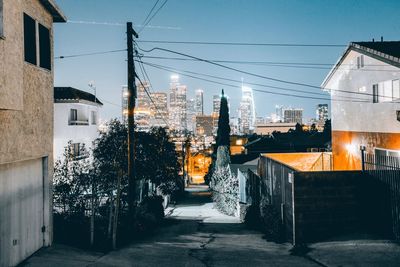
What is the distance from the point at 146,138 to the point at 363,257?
1808 centimetres

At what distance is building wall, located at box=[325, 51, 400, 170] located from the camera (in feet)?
57.6

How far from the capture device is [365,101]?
1961 centimetres

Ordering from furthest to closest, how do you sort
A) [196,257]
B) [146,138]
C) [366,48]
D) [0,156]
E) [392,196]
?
1. [146,138]
2. [366,48]
3. [392,196]
4. [196,257]
5. [0,156]

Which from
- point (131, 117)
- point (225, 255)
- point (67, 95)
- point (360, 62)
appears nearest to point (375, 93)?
point (360, 62)

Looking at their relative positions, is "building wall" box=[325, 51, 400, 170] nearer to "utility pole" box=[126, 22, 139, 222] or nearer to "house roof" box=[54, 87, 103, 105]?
"utility pole" box=[126, 22, 139, 222]

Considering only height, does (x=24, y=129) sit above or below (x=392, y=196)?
above

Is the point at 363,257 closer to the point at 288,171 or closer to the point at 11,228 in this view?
the point at 288,171

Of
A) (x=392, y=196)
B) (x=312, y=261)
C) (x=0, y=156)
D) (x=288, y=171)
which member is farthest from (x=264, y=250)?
(x=0, y=156)

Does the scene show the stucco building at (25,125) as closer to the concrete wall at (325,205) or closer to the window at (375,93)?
the concrete wall at (325,205)

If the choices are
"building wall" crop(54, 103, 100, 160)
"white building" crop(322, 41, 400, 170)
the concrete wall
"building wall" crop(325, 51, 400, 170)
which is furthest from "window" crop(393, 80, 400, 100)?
"building wall" crop(54, 103, 100, 160)

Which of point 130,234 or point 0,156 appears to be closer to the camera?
point 0,156

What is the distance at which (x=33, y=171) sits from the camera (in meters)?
10.1

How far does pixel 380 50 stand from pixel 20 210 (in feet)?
53.7

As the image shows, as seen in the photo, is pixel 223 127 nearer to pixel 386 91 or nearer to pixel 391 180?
pixel 386 91
